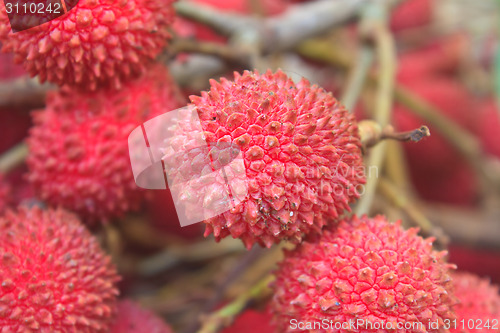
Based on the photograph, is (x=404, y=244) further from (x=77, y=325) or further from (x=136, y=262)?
(x=136, y=262)

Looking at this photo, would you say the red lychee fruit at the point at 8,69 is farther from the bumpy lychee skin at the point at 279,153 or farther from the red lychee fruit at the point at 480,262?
the red lychee fruit at the point at 480,262

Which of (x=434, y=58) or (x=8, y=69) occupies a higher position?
(x=8, y=69)

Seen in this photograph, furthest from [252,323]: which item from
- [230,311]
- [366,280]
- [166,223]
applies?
[166,223]

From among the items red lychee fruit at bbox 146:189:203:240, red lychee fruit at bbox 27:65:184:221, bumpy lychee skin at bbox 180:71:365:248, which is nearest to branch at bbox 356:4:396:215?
bumpy lychee skin at bbox 180:71:365:248

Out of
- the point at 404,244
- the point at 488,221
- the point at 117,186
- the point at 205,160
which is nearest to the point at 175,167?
the point at 205,160

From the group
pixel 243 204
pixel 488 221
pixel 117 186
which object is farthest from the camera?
pixel 488 221

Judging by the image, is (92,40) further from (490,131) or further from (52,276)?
(490,131)
